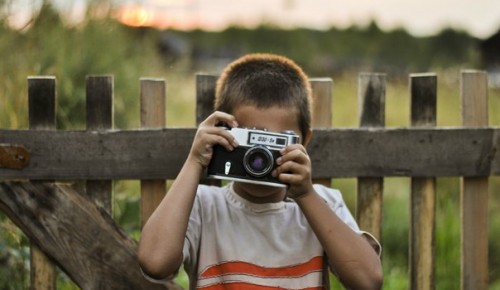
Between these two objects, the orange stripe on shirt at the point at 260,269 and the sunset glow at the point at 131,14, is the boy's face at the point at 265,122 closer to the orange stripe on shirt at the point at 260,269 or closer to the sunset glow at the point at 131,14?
the orange stripe on shirt at the point at 260,269

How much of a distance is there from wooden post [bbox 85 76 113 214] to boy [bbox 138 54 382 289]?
571 millimetres

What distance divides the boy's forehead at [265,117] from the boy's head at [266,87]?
14mm

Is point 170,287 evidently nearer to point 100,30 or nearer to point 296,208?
point 296,208

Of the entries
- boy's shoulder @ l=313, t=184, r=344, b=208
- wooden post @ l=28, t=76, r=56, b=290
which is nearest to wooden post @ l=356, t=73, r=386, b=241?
boy's shoulder @ l=313, t=184, r=344, b=208

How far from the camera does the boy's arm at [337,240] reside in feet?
7.16

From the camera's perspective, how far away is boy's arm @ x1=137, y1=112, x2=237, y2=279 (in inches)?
87.0

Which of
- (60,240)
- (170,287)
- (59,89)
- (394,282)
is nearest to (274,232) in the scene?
(170,287)

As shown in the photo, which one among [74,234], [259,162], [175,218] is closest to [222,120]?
[259,162]

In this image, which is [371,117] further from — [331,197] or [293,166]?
[293,166]

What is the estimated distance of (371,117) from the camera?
9.77ft

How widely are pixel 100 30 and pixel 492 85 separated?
11.3ft

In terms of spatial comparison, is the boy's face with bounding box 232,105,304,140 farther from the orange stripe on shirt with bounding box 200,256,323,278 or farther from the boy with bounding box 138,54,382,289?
the orange stripe on shirt with bounding box 200,256,323,278

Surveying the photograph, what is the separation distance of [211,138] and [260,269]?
0.41m

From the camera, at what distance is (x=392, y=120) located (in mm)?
7742
